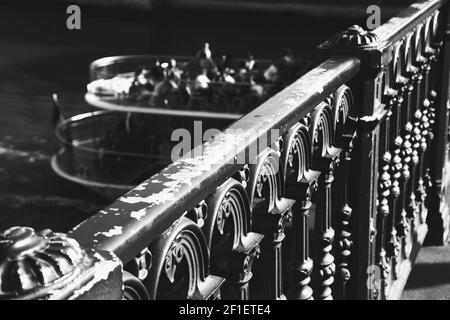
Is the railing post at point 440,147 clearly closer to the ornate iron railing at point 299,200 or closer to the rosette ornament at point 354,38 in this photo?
the ornate iron railing at point 299,200

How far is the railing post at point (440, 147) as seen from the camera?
369 cm

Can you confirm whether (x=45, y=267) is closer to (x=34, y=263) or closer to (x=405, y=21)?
(x=34, y=263)

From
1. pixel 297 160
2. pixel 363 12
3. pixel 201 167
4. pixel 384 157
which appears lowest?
pixel 363 12

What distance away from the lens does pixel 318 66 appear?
228 centimetres

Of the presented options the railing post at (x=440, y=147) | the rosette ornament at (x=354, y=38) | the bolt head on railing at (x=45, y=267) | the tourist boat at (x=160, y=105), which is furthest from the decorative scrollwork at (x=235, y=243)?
the tourist boat at (x=160, y=105)

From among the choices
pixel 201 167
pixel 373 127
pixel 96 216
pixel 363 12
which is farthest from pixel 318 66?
pixel 363 12

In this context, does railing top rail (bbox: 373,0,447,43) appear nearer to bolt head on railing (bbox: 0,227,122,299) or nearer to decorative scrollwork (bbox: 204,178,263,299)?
decorative scrollwork (bbox: 204,178,263,299)

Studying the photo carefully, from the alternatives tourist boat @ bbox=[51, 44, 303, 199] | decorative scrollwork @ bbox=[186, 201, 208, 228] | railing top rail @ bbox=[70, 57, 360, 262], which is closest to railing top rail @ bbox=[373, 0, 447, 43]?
railing top rail @ bbox=[70, 57, 360, 262]

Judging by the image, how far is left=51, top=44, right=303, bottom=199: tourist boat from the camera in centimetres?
1129

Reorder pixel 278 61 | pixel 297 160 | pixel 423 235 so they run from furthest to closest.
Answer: pixel 278 61 → pixel 423 235 → pixel 297 160

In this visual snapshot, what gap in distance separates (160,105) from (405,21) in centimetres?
884

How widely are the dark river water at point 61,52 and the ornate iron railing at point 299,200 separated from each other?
933cm
